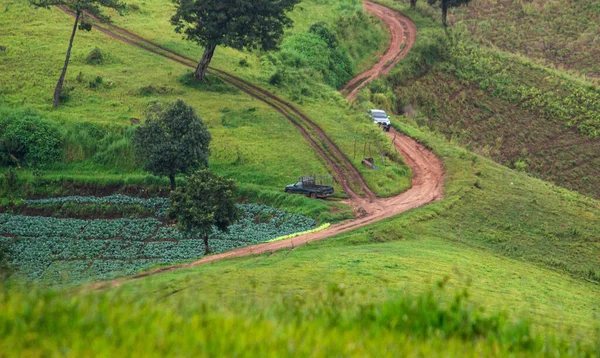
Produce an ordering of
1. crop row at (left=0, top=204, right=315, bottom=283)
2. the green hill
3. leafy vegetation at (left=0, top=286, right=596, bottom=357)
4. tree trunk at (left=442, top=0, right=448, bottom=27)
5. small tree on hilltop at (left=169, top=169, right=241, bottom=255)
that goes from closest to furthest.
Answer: leafy vegetation at (left=0, top=286, right=596, bottom=357) < the green hill < crop row at (left=0, top=204, right=315, bottom=283) < small tree on hilltop at (left=169, top=169, right=241, bottom=255) < tree trunk at (left=442, top=0, right=448, bottom=27)

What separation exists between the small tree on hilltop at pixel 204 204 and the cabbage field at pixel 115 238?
1133 mm

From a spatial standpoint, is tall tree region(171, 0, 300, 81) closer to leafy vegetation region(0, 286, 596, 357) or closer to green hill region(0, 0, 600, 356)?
green hill region(0, 0, 600, 356)

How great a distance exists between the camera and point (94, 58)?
67875 mm

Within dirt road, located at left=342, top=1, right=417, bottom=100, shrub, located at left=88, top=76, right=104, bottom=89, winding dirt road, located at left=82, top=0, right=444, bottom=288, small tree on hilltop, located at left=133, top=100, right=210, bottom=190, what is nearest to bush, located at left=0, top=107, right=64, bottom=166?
shrub, located at left=88, top=76, right=104, bottom=89

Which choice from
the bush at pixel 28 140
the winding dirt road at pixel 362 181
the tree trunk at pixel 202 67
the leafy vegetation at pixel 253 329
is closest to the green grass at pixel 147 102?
the bush at pixel 28 140

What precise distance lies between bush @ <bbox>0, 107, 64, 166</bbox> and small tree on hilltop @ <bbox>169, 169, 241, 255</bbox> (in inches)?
761

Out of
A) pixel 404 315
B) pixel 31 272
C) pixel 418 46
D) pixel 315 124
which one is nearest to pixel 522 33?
pixel 418 46

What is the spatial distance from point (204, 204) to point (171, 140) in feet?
35.9

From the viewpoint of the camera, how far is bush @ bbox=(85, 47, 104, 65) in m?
67.7

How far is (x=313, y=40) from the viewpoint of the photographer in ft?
272

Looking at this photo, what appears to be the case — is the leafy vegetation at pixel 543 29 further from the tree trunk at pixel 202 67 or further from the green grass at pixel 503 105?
the tree trunk at pixel 202 67

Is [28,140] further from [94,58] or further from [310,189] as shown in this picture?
[310,189]

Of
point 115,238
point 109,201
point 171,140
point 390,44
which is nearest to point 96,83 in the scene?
point 109,201

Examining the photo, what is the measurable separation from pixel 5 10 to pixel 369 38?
43.1m
